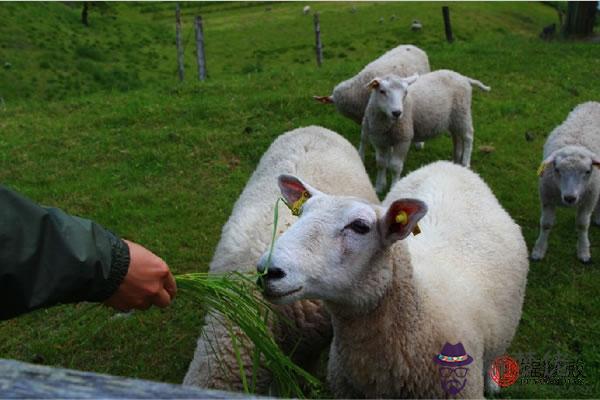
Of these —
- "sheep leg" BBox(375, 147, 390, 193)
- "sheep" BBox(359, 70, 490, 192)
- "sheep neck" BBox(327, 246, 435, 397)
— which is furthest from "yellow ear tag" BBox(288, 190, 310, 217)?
"sheep leg" BBox(375, 147, 390, 193)

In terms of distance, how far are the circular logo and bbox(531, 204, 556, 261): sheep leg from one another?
2.24m

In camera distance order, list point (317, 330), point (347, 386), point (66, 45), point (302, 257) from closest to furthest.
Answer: point (302, 257)
point (347, 386)
point (317, 330)
point (66, 45)

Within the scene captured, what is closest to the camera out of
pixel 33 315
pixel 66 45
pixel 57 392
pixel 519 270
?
pixel 57 392

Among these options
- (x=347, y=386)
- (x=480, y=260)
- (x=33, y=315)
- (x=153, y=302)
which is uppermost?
(x=153, y=302)

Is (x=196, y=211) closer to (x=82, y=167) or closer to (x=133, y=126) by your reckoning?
(x=82, y=167)

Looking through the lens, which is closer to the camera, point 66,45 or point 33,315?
point 33,315

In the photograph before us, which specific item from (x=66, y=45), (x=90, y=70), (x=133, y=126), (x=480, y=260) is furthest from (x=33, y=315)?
(x=66, y=45)

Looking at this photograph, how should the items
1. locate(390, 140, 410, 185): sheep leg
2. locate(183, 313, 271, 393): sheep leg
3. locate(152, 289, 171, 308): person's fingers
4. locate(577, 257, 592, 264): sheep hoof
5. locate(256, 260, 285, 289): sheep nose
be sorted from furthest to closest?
locate(390, 140, 410, 185): sheep leg → locate(577, 257, 592, 264): sheep hoof → locate(183, 313, 271, 393): sheep leg → locate(256, 260, 285, 289): sheep nose → locate(152, 289, 171, 308): person's fingers

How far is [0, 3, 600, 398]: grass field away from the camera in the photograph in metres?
4.86

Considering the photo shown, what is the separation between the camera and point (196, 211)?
7.13 metres

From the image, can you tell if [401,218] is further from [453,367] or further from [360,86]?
[360,86]

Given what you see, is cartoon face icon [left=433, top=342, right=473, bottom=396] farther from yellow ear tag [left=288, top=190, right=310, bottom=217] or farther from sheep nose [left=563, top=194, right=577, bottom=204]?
sheep nose [left=563, top=194, right=577, bottom=204]

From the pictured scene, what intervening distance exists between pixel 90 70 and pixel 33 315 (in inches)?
534

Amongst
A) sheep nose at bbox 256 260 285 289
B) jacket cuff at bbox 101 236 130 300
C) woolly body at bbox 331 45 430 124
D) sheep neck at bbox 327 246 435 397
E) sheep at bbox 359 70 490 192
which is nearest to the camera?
jacket cuff at bbox 101 236 130 300
